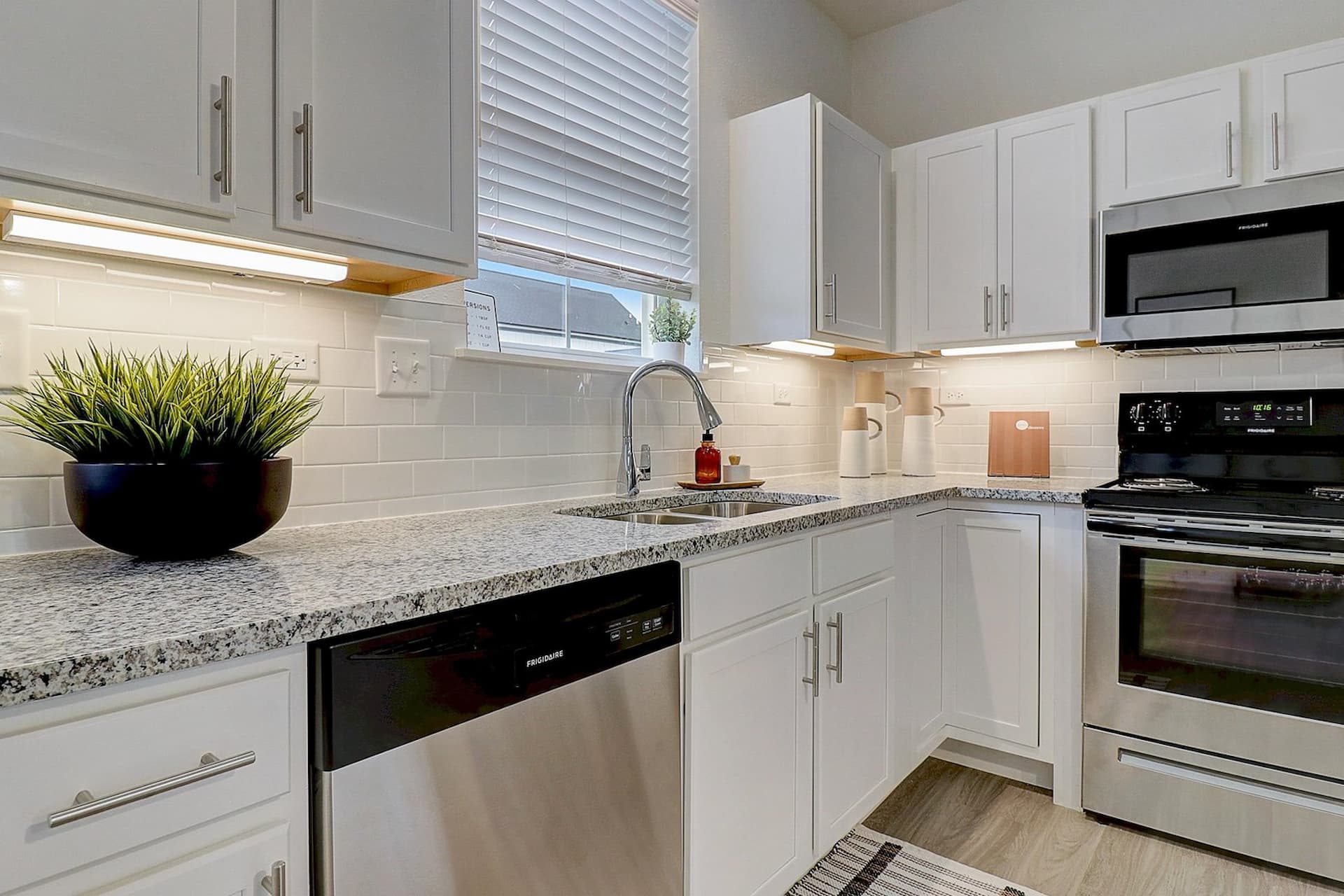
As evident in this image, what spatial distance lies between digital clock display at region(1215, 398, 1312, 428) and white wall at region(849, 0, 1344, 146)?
3.98 ft

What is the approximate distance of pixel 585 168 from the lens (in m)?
2.14

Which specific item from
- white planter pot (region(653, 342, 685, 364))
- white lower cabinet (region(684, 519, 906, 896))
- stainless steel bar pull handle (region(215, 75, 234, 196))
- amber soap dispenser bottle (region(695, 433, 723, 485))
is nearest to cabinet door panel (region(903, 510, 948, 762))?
white lower cabinet (region(684, 519, 906, 896))

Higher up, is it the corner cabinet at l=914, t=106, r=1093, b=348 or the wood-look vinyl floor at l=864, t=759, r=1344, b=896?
the corner cabinet at l=914, t=106, r=1093, b=348

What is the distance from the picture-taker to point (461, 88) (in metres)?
1.44

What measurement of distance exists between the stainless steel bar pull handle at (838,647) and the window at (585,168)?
1070 mm

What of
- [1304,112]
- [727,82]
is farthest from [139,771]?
[1304,112]

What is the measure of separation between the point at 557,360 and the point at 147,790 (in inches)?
54.1

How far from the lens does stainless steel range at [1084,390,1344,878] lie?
185 centimetres

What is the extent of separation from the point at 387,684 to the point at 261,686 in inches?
5.6

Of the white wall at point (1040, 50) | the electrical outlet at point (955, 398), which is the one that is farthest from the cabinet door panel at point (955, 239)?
the white wall at point (1040, 50)

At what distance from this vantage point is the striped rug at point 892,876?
182cm

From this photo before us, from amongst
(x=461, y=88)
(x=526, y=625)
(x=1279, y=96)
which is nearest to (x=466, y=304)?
(x=461, y=88)

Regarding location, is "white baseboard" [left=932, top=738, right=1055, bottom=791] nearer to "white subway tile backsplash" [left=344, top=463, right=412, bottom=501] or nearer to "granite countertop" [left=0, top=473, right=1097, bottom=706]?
"granite countertop" [left=0, top=473, right=1097, bottom=706]

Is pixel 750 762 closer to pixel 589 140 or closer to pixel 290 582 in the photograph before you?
pixel 290 582
